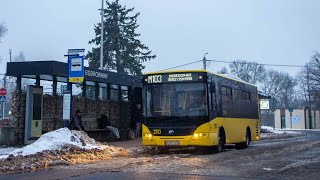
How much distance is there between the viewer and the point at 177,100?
18109mm

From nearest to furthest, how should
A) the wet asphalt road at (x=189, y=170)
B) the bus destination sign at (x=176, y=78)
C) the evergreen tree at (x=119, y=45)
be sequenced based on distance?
the wet asphalt road at (x=189, y=170) < the bus destination sign at (x=176, y=78) < the evergreen tree at (x=119, y=45)

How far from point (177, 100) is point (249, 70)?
87784 mm

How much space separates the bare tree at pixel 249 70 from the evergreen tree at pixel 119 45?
45.5m

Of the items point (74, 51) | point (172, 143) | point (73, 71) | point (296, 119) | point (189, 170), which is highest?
point (74, 51)

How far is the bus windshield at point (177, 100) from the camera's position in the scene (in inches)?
708

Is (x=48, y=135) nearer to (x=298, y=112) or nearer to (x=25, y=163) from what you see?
(x=25, y=163)

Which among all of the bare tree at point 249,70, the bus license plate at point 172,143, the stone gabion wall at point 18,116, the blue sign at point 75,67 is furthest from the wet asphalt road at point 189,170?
the bare tree at point 249,70

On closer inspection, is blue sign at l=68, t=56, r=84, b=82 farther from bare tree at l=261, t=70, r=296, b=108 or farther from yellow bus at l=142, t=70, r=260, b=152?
bare tree at l=261, t=70, r=296, b=108

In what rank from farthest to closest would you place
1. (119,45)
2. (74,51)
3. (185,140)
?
(119,45)
(74,51)
(185,140)

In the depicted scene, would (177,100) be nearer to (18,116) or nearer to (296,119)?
(18,116)

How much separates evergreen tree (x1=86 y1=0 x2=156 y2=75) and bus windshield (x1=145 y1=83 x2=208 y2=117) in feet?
129

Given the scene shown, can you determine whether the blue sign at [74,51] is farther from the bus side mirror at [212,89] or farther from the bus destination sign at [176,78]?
the bus side mirror at [212,89]

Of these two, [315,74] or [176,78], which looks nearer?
[176,78]

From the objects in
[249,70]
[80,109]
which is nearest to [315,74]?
[249,70]
